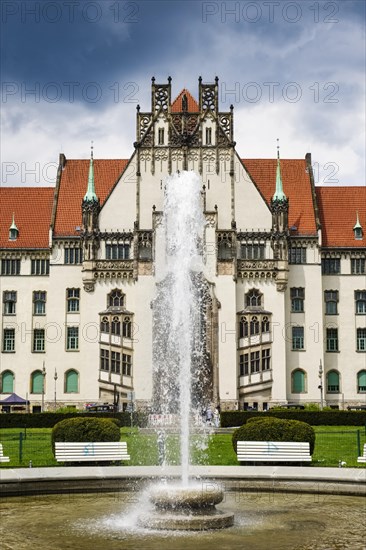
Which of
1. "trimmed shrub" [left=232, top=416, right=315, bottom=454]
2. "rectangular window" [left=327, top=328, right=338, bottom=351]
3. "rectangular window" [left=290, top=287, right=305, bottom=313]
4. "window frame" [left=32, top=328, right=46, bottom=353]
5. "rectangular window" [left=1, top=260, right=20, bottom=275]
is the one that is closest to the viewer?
"trimmed shrub" [left=232, top=416, right=315, bottom=454]

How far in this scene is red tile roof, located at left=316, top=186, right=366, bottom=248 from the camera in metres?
66.9

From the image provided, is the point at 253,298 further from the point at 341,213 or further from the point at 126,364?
the point at 341,213

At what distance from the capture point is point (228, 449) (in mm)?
33656

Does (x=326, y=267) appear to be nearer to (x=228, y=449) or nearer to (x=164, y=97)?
(x=164, y=97)

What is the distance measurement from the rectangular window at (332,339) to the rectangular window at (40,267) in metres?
25.1

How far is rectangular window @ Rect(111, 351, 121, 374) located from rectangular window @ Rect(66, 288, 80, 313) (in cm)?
534

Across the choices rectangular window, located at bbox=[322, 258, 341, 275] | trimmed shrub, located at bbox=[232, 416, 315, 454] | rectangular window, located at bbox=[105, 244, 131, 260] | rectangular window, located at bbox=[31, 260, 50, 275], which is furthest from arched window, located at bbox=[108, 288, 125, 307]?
trimmed shrub, located at bbox=[232, 416, 315, 454]

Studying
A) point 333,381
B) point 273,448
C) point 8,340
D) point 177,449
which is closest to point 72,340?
point 8,340

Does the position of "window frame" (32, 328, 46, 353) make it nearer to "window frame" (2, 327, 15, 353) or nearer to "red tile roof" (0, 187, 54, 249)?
"window frame" (2, 327, 15, 353)

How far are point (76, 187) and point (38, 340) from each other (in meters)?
14.7

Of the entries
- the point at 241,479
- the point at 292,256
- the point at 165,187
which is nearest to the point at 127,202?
the point at 165,187

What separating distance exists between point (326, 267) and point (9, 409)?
29812mm

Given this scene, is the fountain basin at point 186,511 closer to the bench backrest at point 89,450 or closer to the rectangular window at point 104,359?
the bench backrest at point 89,450

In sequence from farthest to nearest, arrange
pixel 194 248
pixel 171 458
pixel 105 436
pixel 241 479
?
pixel 194 248 < pixel 171 458 < pixel 105 436 < pixel 241 479
